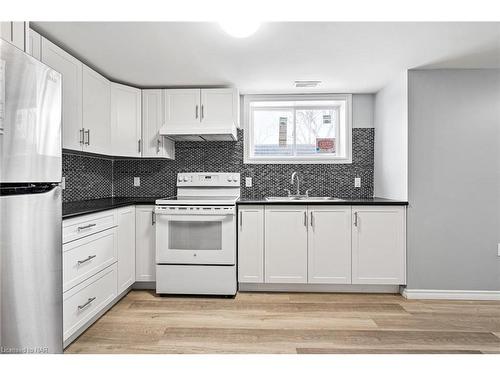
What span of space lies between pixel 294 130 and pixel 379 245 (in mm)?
1624

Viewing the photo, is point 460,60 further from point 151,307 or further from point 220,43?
point 151,307

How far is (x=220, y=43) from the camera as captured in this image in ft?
7.82

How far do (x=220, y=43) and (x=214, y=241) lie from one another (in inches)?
66.7

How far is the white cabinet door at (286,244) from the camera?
311 centimetres

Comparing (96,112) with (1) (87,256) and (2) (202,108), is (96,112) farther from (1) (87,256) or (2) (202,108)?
(1) (87,256)

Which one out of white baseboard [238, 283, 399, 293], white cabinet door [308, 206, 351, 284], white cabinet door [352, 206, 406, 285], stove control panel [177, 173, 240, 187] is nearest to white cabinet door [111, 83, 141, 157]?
stove control panel [177, 173, 240, 187]

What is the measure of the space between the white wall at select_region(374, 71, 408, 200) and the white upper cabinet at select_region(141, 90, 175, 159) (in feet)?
7.68


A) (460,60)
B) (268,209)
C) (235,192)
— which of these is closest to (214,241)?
(268,209)

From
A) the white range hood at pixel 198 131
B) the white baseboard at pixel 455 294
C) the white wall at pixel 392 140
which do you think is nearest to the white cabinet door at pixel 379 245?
the white baseboard at pixel 455 294

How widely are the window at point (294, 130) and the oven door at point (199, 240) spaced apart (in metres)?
1.04

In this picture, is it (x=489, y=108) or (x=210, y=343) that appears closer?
(x=210, y=343)

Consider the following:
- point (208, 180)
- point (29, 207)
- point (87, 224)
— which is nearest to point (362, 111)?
point (208, 180)

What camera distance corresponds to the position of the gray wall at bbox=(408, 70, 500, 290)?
296cm

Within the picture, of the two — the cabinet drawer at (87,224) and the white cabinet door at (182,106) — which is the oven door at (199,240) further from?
the white cabinet door at (182,106)
